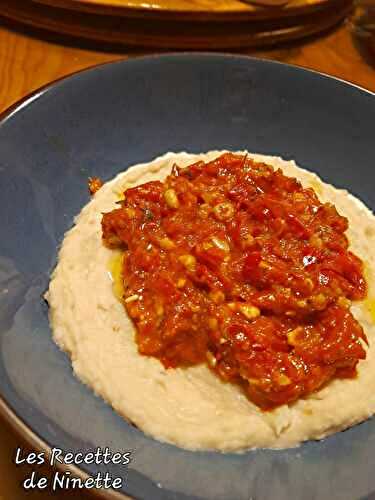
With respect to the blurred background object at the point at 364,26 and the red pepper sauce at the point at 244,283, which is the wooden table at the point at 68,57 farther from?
the red pepper sauce at the point at 244,283

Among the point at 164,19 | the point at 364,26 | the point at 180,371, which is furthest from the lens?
the point at 364,26

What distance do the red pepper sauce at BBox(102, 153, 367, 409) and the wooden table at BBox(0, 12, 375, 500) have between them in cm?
149

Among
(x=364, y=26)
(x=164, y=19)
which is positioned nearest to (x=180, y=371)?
(x=164, y=19)

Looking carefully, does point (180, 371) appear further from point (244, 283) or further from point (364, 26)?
point (364, 26)

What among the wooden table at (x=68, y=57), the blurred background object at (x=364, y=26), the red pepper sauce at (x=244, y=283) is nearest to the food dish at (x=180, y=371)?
the red pepper sauce at (x=244, y=283)

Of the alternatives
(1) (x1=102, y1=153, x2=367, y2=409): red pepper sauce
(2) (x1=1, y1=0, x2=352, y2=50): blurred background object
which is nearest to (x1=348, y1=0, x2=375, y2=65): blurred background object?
(2) (x1=1, y1=0, x2=352, y2=50): blurred background object

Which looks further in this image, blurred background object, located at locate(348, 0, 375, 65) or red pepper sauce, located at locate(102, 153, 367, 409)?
blurred background object, located at locate(348, 0, 375, 65)

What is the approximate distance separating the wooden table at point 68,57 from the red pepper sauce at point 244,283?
4.90 ft

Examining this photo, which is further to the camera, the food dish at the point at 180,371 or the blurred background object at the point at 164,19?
the blurred background object at the point at 164,19

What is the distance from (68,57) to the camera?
4023 mm

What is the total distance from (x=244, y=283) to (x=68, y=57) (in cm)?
239

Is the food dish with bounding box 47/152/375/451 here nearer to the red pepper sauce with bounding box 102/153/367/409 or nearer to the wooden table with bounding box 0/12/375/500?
the red pepper sauce with bounding box 102/153/367/409

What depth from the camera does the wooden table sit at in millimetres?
3793

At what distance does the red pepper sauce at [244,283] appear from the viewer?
228 cm
